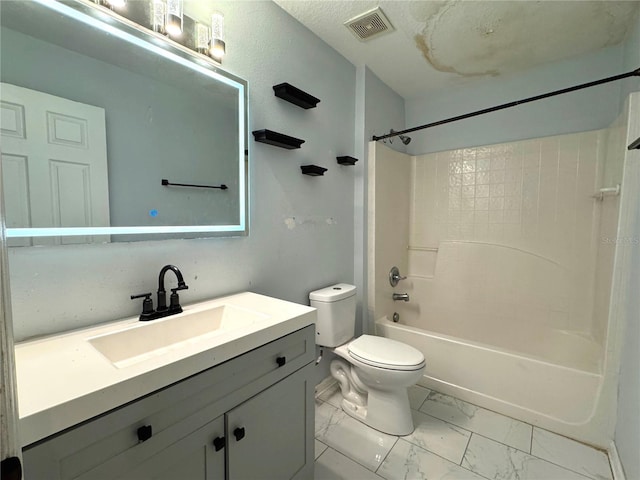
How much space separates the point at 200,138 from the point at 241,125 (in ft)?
0.72

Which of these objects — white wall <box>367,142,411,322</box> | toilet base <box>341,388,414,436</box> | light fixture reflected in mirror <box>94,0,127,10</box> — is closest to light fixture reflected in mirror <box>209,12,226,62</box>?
light fixture reflected in mirror <box>94,0,127,10</box>

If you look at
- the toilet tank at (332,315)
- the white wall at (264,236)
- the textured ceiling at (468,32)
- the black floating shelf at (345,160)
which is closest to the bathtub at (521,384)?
the toilet tank at (332,315)

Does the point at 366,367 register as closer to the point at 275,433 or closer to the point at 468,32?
the point at 275,433

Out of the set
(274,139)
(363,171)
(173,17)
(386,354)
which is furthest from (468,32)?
(386,354)

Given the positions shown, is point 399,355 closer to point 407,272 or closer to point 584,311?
point 407,272

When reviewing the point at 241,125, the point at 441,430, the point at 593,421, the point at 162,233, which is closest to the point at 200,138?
the point at 241,125

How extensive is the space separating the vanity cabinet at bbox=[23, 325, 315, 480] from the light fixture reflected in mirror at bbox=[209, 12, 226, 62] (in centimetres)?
128

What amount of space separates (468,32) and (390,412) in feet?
7.73

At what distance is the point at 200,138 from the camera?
4.50ft

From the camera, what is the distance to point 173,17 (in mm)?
1171

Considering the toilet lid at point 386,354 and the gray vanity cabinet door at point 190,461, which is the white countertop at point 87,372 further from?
the toilet lid at point 386,354

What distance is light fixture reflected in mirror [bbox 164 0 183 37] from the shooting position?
3.81ft

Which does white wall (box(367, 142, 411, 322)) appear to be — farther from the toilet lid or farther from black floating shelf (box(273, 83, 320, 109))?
black floating shelf (box(273, 83, 320, 109))

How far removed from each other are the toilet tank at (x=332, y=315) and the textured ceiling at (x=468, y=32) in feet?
5.39
